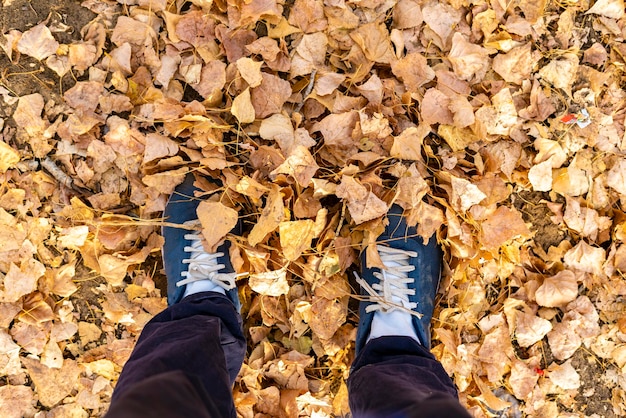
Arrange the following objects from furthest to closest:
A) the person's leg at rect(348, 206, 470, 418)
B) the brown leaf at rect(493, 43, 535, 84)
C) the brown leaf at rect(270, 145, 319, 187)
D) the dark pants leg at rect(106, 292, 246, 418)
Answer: the brown leaf at rect(493, 43, 535, 84) < the brown leaf at rect(270, 145, 319, 187) < the person's leg at rect(348, 206, 470, 418) < the dark pants leg at rect(106, 292, 246, 418)

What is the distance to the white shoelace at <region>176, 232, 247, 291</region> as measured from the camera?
111 cm

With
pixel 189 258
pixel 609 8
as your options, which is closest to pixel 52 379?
pixel 189 258

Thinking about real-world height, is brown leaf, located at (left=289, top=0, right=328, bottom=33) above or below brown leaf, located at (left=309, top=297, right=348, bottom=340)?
above

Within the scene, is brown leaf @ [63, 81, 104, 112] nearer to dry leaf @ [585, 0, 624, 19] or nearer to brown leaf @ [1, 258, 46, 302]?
A: brown leaf @ [1, 258, 46, 302]

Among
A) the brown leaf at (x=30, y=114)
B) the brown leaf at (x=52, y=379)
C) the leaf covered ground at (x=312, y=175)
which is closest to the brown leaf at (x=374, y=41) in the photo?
the leaf covered ground at (x=312, y=175)

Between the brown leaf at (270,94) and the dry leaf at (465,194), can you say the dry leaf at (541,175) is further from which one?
the brown leaf at (270,94)

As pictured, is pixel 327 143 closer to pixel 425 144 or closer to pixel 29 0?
pixel 425 144

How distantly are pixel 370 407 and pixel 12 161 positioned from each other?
0.95 meters

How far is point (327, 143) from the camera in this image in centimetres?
113

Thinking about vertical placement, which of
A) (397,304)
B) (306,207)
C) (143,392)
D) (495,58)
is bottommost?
(397,304)

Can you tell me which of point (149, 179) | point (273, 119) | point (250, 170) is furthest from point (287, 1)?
point (149, 179)

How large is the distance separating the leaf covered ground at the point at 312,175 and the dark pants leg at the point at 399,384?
0.60ft

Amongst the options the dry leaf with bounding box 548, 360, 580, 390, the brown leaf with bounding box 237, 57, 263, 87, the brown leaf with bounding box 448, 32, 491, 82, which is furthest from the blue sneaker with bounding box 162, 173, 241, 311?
the dry leaf with bounding box 548, 360, 580, 390

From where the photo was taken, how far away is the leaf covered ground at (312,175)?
3.69 feet
